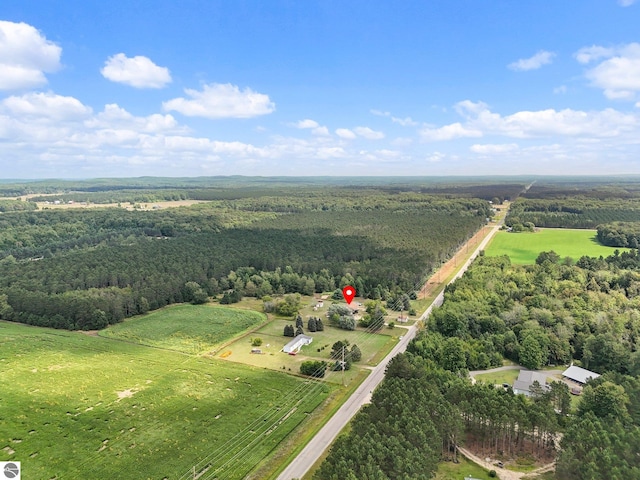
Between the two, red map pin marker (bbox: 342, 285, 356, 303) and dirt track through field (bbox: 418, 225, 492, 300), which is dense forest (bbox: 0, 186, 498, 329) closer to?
dirt track through field (bbox: 418, 225, 492, 300)

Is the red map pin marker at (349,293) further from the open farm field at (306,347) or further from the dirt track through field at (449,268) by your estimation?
the dirt track through field at (449,268)

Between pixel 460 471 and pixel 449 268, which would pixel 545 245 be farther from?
pixel 460 471

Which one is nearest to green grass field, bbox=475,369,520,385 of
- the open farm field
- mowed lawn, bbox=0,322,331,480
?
the open farm field

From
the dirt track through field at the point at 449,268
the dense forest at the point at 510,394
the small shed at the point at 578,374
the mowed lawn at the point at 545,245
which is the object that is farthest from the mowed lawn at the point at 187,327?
the mowed lawn at the point at 545,245

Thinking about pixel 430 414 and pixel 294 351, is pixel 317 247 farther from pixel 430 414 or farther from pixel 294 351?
pixel 430 414

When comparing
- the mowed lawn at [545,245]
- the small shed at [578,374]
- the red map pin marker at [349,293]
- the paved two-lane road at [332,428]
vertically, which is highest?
the mowed lawn at [545,245]

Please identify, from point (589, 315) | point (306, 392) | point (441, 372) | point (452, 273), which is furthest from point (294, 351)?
point (452, 273)

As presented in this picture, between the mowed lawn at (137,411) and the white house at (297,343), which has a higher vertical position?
the white house at (297,343)
